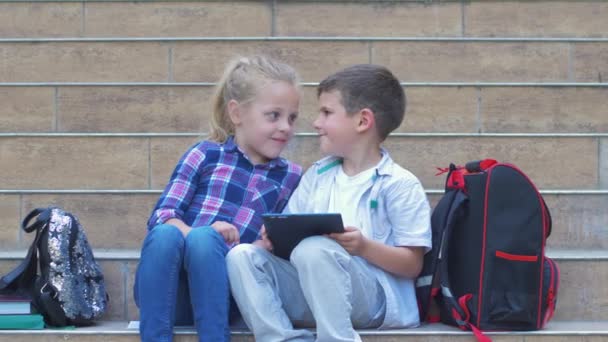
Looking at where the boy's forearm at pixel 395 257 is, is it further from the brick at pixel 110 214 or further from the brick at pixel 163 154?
the brick at pixel 163 154

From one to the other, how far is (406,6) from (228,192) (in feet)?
8.07

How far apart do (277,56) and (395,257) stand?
85.2 inches

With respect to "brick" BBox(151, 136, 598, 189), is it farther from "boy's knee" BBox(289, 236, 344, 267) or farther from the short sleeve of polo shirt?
"boy's knee" BBox(289, 236, 344, 267)

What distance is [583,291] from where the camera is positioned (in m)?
3.71

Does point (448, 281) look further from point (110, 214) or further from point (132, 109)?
point (132, 109)

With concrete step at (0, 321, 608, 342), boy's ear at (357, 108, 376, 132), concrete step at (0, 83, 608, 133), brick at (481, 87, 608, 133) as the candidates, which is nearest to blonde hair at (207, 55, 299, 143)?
boy's ear at (357, 108, 376, 132)

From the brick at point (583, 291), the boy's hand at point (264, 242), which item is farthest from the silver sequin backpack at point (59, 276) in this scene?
the brick at point (583, 291)

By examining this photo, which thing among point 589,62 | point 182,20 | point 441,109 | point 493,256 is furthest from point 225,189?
point 589,62

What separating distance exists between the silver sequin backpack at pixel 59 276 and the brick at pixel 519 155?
56.4 inches

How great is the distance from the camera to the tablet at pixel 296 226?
3.16 m

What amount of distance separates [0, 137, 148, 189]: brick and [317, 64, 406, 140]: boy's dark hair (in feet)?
4.01

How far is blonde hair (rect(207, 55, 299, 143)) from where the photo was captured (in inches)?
143

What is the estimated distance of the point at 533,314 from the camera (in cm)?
333

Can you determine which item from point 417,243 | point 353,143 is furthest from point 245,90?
point 417,243
